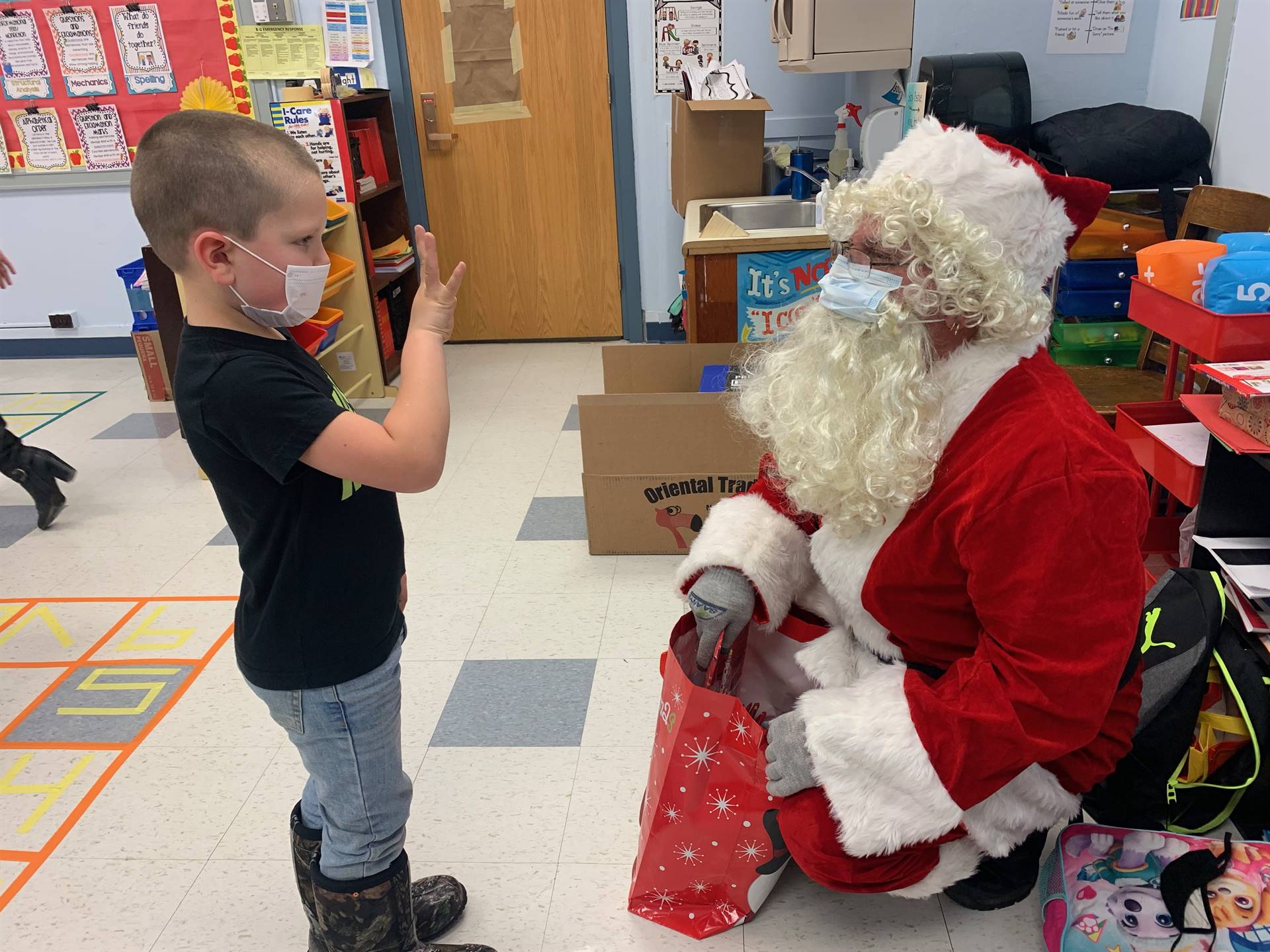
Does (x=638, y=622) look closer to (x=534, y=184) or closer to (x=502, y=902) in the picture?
(x=502, y=902)

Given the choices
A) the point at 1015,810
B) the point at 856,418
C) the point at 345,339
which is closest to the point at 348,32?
the point at 345,339

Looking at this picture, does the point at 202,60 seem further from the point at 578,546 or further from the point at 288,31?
the point at 578,546

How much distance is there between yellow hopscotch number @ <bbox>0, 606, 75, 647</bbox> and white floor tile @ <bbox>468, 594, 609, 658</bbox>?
1086mm

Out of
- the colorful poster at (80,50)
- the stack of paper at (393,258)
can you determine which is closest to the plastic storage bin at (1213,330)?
the stack of paper at (393,258)

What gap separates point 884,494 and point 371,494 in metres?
0.67

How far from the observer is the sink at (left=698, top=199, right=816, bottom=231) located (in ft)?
11.3

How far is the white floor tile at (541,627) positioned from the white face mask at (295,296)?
1.29 metres

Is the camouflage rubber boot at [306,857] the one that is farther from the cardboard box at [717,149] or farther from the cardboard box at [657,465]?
the cardboard box at [717,149]

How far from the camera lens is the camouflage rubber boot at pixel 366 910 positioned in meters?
1.30

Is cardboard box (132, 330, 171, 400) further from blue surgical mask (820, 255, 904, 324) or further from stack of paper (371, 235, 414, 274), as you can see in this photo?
blue surgical mask (820, 255, 904, 324)

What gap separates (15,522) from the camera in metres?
3.10

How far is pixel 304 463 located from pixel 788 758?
74 cm

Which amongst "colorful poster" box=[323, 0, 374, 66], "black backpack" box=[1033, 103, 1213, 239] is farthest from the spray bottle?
"colorful poster" box=[323, 0, 374, 66]

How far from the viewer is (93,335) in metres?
4.80
